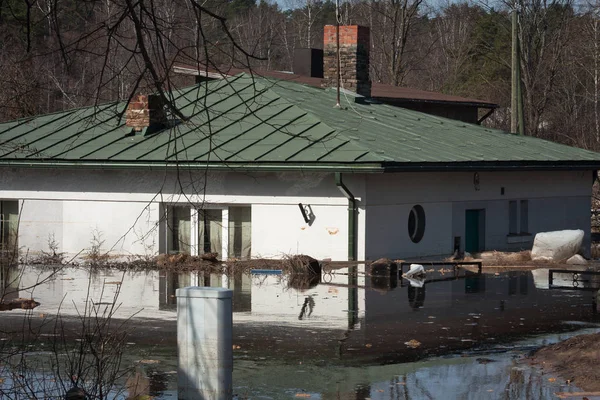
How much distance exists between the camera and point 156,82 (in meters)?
8.18

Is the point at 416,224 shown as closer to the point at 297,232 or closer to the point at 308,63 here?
the point at 297,232

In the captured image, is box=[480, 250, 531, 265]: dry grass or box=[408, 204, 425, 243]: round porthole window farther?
box=[480, 250, 531, 265]: dry grass

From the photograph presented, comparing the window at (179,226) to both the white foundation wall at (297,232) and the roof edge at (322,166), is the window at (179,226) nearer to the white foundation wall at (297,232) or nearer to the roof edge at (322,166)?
the roof edge at (322,166)

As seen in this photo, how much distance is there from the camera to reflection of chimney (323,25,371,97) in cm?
3052

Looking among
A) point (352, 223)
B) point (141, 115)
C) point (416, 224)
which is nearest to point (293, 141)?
point (352, 223)

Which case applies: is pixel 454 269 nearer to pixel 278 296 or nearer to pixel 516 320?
pixel 278 296

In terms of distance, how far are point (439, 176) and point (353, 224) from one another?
328 centimetres

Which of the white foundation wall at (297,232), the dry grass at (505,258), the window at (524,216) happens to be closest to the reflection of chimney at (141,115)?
the white foundation wall at (297,232)

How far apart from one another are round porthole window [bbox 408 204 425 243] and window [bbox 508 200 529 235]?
413 cm

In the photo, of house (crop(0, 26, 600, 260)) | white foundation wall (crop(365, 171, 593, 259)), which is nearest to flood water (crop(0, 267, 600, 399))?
white foundation wall (crop(365, 171, 593, 259))

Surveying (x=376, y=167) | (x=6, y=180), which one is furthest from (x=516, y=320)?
(x=6, y=180)

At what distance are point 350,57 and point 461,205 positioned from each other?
625 cm

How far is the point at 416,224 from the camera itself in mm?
25797

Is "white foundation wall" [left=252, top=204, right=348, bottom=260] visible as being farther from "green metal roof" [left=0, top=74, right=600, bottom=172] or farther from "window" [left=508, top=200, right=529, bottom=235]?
"window" [left=508, top=200, right=529, bottom=235]
